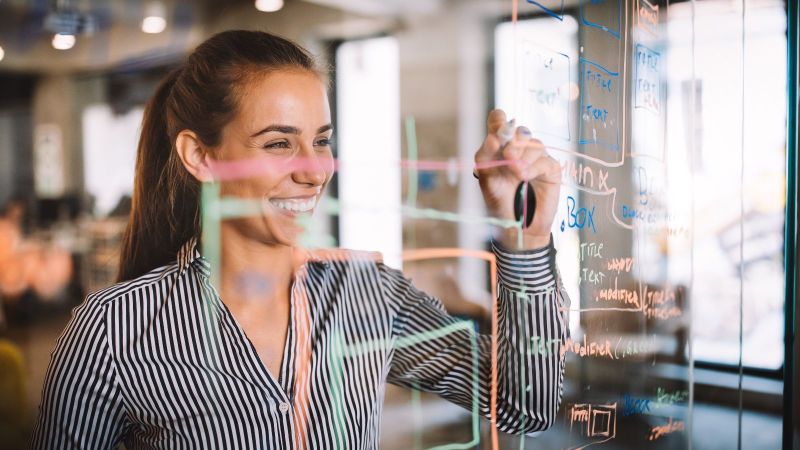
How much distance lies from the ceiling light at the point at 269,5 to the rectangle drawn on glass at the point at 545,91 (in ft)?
1.46

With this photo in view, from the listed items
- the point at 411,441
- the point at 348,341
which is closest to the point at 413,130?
the point at 348,341

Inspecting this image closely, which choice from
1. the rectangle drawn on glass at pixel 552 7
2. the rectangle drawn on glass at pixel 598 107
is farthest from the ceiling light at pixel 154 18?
the rectangle drawn on glass at pixel 598 107

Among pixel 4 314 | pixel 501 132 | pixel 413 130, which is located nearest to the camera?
pixel 4 314

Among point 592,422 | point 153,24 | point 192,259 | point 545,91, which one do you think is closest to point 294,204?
point 192,259

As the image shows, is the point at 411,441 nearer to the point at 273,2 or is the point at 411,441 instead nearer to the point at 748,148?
the point at 273,2

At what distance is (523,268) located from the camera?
1087mm

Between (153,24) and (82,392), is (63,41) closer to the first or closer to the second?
(153,24)

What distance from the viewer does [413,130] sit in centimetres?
95

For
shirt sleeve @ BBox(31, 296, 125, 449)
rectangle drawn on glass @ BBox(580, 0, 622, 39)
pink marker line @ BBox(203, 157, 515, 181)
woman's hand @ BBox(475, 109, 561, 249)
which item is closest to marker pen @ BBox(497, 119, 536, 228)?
woman's hand @ BBox(475, 109, 561, 249)

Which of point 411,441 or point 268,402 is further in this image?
point 411,441

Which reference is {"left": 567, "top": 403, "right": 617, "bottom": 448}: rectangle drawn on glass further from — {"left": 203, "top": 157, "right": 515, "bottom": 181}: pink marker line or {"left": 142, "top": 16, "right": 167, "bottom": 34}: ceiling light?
{"left": 142, "top": 16, "right": 167, "bottom": 34}: ceiling light

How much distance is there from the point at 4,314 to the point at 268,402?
1.11 ft

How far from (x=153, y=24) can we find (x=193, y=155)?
0.44ft

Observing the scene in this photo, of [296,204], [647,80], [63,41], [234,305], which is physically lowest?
[234,305]
